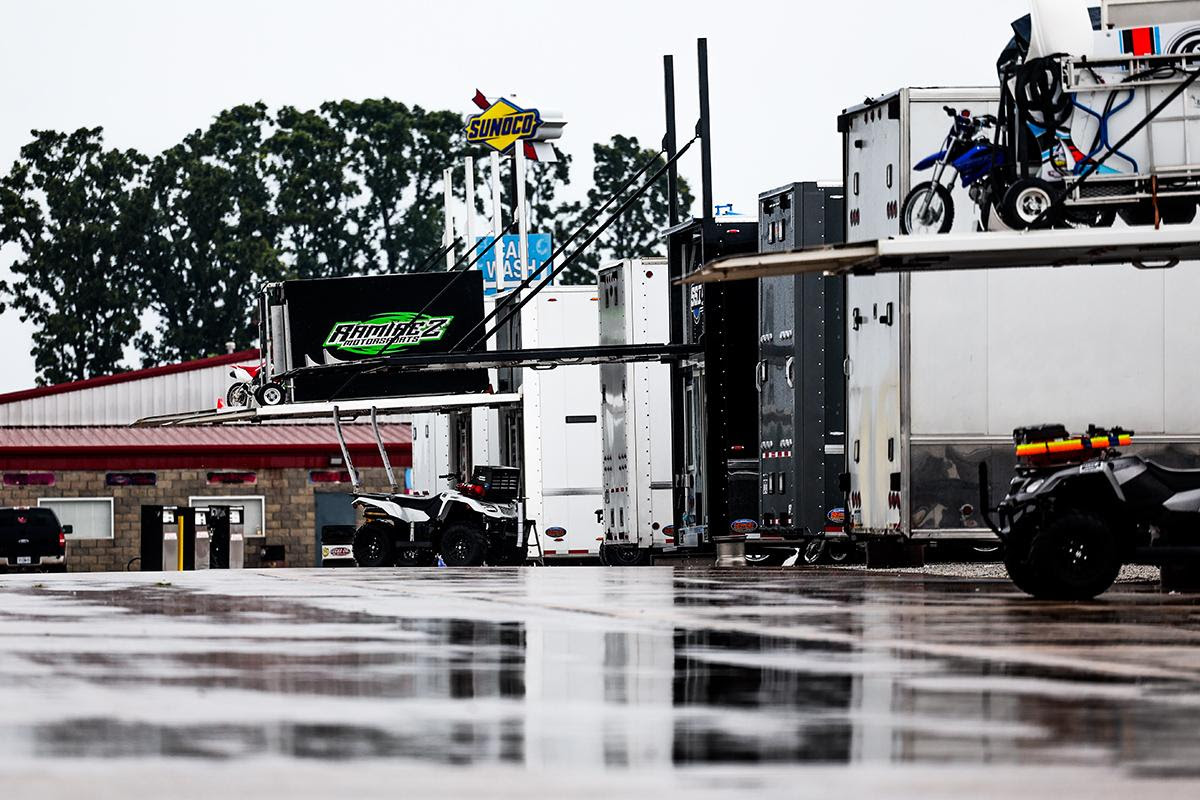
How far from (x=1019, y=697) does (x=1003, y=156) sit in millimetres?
11176

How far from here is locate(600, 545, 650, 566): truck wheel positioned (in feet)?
99.3

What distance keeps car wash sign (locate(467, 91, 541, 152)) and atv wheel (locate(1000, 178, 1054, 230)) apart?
115 feet

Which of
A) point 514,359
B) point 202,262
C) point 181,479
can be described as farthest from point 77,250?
point 514,359

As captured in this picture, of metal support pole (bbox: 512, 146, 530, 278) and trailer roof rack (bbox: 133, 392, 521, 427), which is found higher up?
metal support pole (bbox: 512, 146, 530, 278)

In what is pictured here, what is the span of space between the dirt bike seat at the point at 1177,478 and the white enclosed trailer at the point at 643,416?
14205mm

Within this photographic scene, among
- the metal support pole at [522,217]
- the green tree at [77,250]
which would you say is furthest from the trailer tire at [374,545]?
the green tree at [77,250]

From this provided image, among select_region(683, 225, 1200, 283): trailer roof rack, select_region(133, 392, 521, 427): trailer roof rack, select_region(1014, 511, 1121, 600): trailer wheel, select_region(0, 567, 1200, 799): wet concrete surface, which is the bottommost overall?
select_region(0, 567, 1200, 799): wet concrete surface

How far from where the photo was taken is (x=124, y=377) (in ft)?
207

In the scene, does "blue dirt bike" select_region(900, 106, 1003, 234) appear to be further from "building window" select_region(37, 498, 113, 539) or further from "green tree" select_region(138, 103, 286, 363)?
"green tree" select_region(138, 103, 286, 363)

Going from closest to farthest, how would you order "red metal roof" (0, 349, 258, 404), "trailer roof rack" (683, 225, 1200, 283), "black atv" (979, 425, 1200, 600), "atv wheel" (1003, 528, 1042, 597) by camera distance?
"black atv" (979, 425, 1200, 600)
"atv wheel" (1003, 528, 1042, 597)
"trailer roof rack" (683, 225, 1200, 283)
"red metal roof" (0, 349, 258, 404)

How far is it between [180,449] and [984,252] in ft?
125

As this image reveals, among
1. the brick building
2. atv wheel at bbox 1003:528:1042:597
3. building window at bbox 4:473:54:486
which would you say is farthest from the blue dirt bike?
building window at bbox 4:473:54:486

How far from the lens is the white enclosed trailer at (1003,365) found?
1997 cm

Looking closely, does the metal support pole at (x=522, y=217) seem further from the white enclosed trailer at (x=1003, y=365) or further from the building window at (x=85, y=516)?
the white enclosed trailer at (x=1003, y=365)
